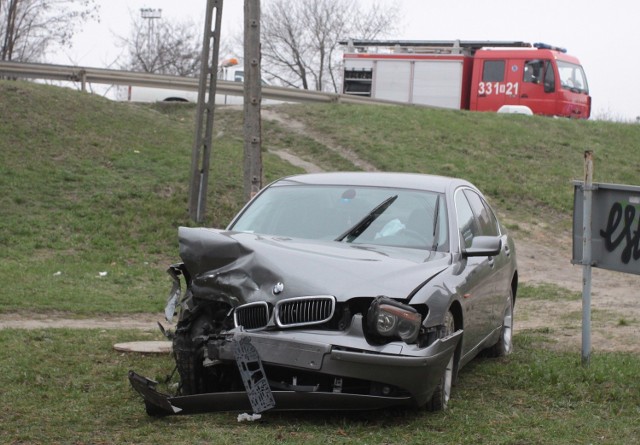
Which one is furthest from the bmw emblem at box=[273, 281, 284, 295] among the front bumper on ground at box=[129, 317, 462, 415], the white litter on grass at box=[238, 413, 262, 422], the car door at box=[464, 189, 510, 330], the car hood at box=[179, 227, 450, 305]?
the car door at box=[464, 189, 510, 330]

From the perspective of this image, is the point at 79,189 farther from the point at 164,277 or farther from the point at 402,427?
the point at 402,427

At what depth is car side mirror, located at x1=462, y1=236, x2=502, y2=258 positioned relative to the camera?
701cm

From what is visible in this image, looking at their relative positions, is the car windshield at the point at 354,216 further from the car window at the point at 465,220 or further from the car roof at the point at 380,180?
the car window at the point at 465,220

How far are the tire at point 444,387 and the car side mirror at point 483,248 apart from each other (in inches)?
25.6

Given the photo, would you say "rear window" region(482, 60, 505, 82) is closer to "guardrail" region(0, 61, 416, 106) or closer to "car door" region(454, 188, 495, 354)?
"guardrail" region(0, 61, 416, 106)

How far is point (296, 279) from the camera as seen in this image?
20.0 feet

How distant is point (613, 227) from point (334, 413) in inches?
107

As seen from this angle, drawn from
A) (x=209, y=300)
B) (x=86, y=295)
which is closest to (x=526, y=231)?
(x=86, y=295)

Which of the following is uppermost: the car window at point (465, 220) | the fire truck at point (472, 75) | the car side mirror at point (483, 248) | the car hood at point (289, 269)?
the fire truck at point (472, 75)

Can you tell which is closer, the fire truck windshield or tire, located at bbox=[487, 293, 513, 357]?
tire, located at bbox=[487, 293, 513, 357]

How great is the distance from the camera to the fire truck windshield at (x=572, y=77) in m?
32.2

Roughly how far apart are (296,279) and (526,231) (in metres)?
15.5

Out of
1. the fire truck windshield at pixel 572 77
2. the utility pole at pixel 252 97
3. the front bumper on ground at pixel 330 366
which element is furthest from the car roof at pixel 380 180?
the fire truck windshield at pixel 572 77

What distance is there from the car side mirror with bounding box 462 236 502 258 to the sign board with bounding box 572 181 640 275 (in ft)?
3.30
